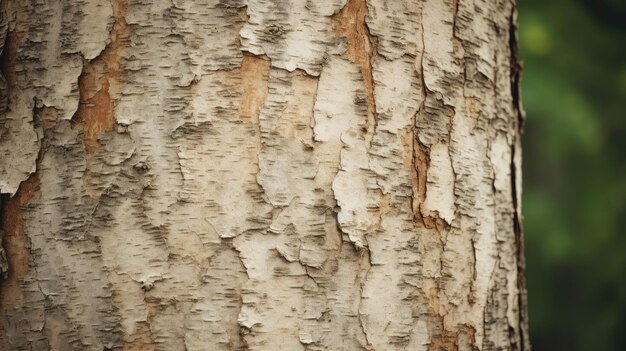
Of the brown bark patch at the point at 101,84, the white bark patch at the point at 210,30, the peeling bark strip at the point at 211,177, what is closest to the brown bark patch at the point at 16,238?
the peeling bark strip at the point at 211,177

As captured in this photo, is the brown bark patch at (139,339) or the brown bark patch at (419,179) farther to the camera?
the brown bark patch at (419,179)

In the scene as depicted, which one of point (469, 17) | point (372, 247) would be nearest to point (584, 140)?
point (469, 17)

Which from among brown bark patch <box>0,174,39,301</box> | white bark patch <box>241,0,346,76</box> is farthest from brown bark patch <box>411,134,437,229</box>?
brown bark patch <box>0,174,39,301</box>

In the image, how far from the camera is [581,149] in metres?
4.14

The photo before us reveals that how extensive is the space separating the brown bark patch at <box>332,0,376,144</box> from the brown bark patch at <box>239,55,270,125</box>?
15 cm

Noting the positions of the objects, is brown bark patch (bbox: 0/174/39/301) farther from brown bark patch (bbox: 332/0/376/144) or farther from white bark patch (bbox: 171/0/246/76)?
brown bark patch (bbox: 332/0/376/144)

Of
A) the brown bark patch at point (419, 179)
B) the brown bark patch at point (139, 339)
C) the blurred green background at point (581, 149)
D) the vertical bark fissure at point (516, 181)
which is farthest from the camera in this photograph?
the blurred green background at point (581, 149)

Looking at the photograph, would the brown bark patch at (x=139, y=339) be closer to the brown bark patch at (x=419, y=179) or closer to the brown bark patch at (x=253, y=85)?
the brown bark patch at (x=253, y=85)

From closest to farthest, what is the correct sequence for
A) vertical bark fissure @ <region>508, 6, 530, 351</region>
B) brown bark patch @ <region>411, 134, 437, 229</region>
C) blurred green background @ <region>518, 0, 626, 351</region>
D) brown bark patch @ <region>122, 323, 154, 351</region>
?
1. brown bark patch @ <region>122, 323, 154, 351</region>
2. brown bark patch @ <region>411, 134, 437, 229</region>
3. vertical bark fissure @ <region>508, 6, 530, 351</region>
4. blurred green background @ <region>518, 0, 626, 351</region>

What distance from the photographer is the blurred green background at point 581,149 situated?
12.3ft

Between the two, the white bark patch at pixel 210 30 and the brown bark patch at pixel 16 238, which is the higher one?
the white bark patch at pixel 210 30

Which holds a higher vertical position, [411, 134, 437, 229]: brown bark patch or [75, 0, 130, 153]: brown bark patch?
[75, 0, 130, 153]: brown bark patch

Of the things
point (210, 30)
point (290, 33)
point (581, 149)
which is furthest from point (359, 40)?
point (581, 149)

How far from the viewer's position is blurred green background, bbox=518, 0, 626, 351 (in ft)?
12.3
